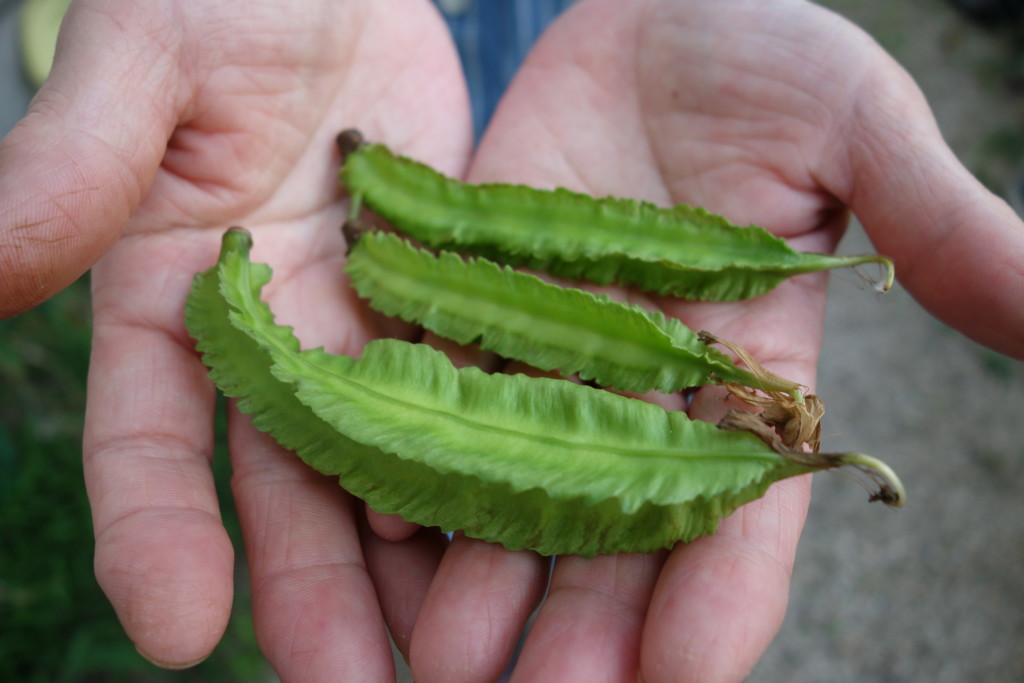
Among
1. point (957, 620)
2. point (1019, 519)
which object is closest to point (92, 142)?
point (957, 620)

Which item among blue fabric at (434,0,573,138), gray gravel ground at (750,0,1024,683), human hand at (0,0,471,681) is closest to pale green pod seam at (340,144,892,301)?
human hand at (0,0,471,681)

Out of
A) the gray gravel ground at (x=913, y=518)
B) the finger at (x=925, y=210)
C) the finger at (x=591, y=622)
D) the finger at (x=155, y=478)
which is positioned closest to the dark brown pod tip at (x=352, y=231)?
the finger at (x=155, y=478)

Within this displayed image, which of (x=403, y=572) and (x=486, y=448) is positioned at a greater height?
(x=486, y=448)

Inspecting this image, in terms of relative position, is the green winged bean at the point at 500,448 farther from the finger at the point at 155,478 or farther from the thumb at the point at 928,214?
the thumb at the point at 928,214

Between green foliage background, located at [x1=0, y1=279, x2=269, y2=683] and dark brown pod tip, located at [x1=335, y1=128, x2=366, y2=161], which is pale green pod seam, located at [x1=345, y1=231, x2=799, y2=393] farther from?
green foliage background, located at [x1=0, y1=279, x2=269, y2=683]

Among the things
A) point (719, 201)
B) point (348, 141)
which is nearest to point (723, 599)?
point (719, 201)

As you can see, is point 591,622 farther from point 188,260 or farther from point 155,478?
point 188,260

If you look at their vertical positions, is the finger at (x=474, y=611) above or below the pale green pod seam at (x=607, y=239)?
below
